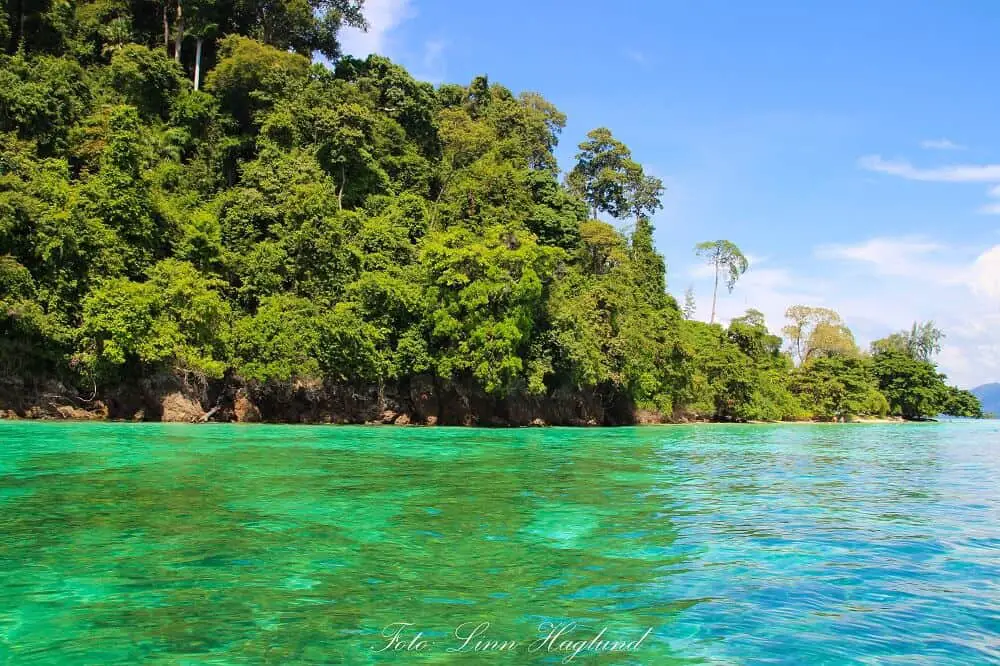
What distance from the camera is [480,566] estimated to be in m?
5.63

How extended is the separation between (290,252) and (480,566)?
26964 millimetres

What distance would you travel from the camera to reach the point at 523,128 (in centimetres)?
4706

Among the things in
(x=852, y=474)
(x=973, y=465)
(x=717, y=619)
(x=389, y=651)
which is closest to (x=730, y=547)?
(x=717, y=619)

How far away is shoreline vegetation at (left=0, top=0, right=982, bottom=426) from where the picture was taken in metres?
24.8

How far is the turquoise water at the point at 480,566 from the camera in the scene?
397 centimetres

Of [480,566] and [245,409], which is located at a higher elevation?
[480,566]

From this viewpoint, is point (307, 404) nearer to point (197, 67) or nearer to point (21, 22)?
point (197, 67)

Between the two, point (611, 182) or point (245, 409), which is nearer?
point (245, 409)

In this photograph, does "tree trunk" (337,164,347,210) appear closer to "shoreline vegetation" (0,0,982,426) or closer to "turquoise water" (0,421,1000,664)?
"shoreline vegetation" (0,0,982,426)

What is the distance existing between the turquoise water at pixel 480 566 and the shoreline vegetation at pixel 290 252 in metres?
14.5

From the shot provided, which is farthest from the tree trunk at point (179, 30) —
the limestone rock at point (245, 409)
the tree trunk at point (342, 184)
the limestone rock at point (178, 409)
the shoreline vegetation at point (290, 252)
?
the limestone rock at point (178, 409)

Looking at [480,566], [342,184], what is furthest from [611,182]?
[480,566]

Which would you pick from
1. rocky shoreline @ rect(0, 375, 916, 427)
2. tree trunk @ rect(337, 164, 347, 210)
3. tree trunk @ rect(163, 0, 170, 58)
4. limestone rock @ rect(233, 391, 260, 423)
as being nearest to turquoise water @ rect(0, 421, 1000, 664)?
rocky shoreline @ rect(0, 375, 916, 427)

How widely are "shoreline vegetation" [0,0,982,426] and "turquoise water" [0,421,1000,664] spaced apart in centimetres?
1449
